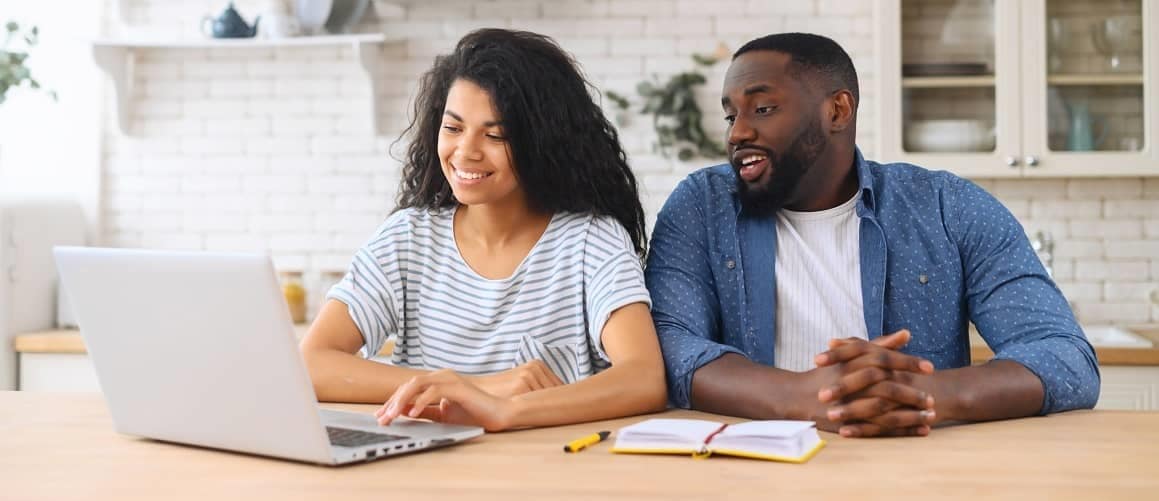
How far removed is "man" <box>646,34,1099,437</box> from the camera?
87.1 inches

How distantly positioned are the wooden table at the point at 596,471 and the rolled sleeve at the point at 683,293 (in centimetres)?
33

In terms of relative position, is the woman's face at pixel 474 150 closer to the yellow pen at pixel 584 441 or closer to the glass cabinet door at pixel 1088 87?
the yellow pen at pixel 584 441

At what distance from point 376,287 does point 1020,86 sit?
2.37 meters

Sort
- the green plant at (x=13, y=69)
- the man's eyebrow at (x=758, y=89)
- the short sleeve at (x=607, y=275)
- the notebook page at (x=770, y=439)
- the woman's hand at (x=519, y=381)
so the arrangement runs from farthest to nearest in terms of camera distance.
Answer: the green plant at (x=13, y=69), the man's eyebrow at (x=758, y=89), the short sleeve at (x=607, y=275), the woman's hand at (x=519, y=381), the notebook page at (x=770, y=439)

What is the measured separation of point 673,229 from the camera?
2305 mm

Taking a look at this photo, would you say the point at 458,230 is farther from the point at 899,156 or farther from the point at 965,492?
the point at 899,156

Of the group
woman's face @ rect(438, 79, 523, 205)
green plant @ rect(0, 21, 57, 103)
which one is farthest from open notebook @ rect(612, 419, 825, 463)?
green plant @ rect(0, 21, 57, 103)

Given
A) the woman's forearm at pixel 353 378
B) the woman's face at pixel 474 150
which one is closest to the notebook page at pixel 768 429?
the woman's forearm at pixel 353 378

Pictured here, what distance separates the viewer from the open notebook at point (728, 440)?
57.7 inches

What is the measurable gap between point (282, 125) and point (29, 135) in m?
0.88

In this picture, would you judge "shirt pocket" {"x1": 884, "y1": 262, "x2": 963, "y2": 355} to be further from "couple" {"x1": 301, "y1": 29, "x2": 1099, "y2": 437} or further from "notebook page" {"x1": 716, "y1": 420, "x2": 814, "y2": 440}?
"notebook page" {"x1": 716, "y1": 420, "x2": 814, "y2": 440}

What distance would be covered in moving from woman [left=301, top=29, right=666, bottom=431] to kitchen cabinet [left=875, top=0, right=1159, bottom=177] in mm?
1787

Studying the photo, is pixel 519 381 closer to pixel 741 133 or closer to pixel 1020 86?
pixel 741 133

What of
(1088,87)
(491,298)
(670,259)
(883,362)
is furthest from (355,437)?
(1088,87)
